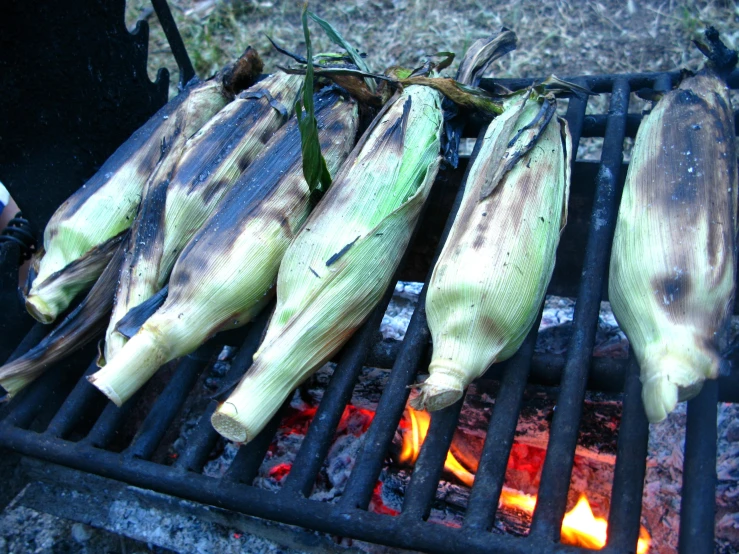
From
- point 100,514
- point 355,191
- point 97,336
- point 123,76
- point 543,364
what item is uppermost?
point 123,76

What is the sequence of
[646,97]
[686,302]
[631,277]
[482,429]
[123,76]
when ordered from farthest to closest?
[123,76] < [482,429] < [646,97] < [631,277] < [686,302]

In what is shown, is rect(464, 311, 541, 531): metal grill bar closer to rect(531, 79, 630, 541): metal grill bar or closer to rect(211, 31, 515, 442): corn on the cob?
rect(531, 79, 630, 541): metal grill bar

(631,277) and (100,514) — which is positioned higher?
(631,277)

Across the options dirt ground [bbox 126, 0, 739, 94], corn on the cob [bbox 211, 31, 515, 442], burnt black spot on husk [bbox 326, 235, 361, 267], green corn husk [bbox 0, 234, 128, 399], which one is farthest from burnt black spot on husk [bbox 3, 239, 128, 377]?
dirt ground [bbox 126, 0, 739, 94]

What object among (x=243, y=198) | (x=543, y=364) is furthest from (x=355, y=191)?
(x=543, y=364)

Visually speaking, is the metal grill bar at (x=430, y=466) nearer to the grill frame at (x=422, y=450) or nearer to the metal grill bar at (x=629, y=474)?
the grill frame at (x=422, y=450)

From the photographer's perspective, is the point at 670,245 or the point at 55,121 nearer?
the point at 670,245

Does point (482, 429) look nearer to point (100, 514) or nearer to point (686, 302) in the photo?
point (686, 302)
